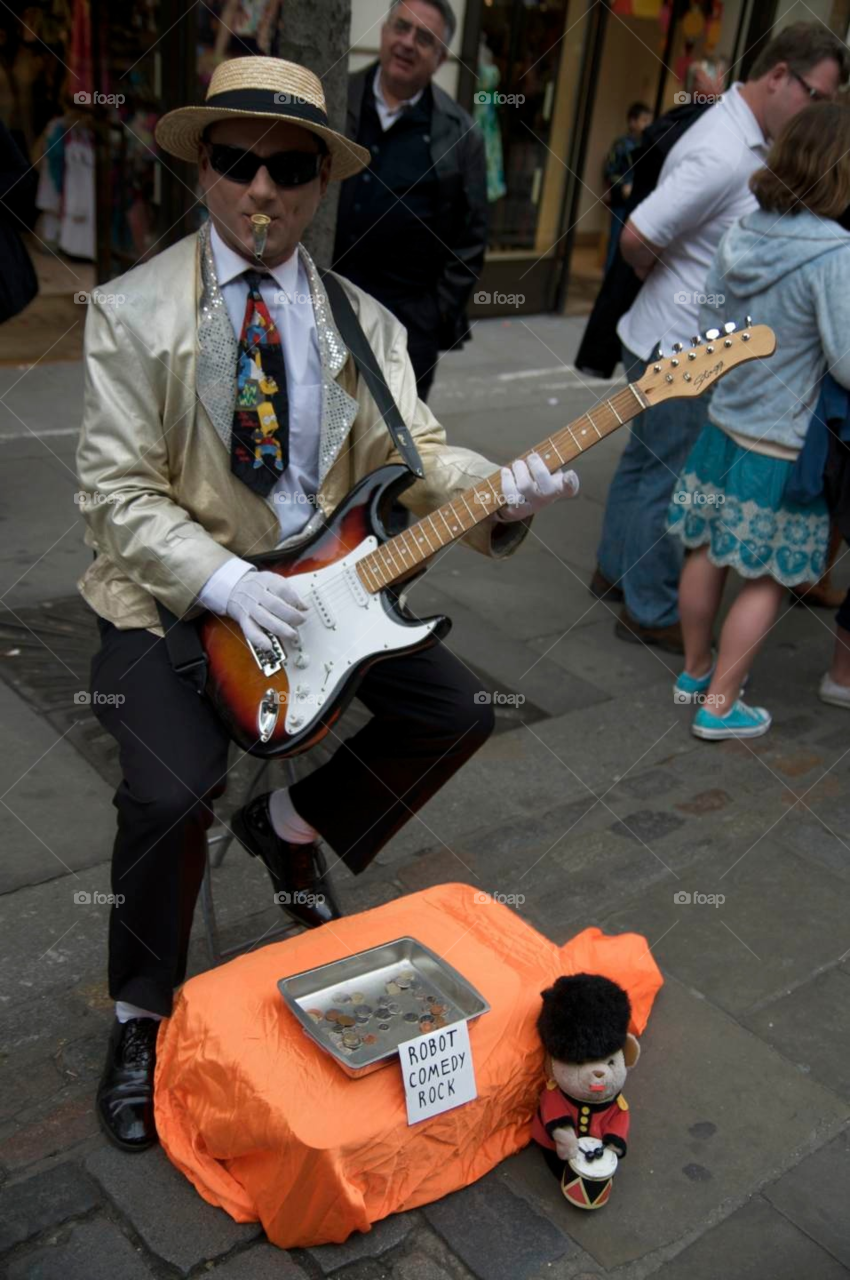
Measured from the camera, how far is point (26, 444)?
18.7ft

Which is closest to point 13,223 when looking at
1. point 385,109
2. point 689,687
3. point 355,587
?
point 385,109

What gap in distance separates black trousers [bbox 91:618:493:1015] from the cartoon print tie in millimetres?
414

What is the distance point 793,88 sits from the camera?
13.3ft

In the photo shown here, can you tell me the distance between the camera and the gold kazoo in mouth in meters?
2.48

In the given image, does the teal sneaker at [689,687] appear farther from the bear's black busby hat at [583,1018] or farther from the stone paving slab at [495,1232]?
the stone paving slab at [495,1232]

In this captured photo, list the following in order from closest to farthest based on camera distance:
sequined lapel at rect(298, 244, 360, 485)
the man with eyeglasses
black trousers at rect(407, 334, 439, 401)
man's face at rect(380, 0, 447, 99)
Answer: sequined lapel at rect(298, 244, 360, 485) → man's face at rect(380, 0, 447, 99) → the man with eyeglasses → black trousers at rect(407, 334, 439, 401)

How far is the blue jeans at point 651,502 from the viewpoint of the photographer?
4465 mm

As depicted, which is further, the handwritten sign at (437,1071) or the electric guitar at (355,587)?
the electric guitar at (355,587)

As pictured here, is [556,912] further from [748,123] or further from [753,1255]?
[748,123]

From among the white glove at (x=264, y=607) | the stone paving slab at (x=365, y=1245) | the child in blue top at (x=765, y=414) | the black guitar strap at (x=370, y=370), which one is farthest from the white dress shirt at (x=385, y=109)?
the stone paving slab at (x=365, y=1245)

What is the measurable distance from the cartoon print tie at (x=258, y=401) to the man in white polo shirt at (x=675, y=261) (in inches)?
69.3

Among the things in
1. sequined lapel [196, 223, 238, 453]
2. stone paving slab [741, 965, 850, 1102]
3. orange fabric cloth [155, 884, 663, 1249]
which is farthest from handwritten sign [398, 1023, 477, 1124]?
sequined lapel [196, 223, 238, 453]

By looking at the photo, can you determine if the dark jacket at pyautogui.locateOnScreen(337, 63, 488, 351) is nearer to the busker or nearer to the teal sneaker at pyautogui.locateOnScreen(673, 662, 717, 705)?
the teal sneaker at pyautogui.locateOnScreen(673, 662, 717, 705)

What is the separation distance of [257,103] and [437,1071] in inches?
72.5
